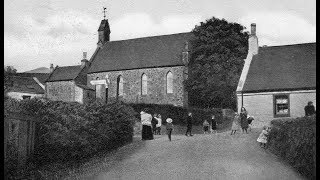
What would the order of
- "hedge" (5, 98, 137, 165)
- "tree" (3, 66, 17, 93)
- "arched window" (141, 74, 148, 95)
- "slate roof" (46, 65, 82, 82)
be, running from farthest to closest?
"slate roof" (46, 65, 82, 82)
"arched window" (141, 74, 148, 95)
"hedge" (5, 98, 137, 165)
"tree" (3, 66, 17, 93)

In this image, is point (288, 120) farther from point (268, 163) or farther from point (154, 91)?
point (154, 91)

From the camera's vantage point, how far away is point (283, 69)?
14852 millimetres

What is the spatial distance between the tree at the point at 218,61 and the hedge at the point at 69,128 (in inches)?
431

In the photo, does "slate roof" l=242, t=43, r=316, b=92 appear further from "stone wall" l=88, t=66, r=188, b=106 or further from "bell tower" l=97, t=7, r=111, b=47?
"bell tower" l=97, t=7, r=111, b=47

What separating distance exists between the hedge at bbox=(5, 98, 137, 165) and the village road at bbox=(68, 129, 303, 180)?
2.83 ft

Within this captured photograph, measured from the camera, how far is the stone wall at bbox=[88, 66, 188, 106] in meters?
50.3

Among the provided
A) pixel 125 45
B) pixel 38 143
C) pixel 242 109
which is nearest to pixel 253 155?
pixel 242 109

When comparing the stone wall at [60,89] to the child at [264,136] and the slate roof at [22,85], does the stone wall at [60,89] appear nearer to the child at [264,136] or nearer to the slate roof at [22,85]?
the slate roof at [22,85]

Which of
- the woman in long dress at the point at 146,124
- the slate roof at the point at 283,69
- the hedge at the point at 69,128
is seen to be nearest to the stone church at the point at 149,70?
the woman in long dress at the point at 146,124

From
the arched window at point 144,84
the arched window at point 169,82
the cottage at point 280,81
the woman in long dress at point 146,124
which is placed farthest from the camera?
the arched window at point 144,84

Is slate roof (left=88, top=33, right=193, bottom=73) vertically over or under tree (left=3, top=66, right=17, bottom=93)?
over

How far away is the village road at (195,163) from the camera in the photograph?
43.1ft

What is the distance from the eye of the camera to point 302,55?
14.2 meters

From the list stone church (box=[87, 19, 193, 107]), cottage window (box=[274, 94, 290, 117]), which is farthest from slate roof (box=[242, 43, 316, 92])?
stone church (box=[87, 19, 193, 107])
